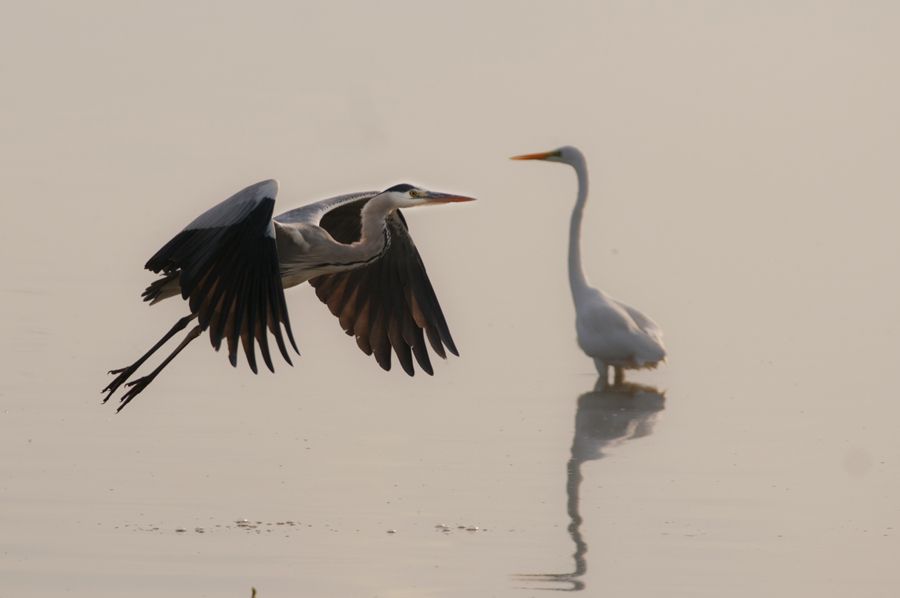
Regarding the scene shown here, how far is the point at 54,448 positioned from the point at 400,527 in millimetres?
2023

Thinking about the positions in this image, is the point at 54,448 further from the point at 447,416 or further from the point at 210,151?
the point at 210,151

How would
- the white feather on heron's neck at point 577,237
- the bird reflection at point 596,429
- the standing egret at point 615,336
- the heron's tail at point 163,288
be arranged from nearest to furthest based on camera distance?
1. the bird reflection at point 596,429
2. the heron's tail at point 163,288
3. the standing egret at point 615,336
4. the white feather on heron's neck at point 577,237

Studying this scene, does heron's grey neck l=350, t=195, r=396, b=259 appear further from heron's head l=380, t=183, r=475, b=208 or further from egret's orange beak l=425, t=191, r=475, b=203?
egret's orange beak l=425, t=191, r=475, b=203

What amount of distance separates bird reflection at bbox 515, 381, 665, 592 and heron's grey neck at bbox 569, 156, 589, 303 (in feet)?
3.25

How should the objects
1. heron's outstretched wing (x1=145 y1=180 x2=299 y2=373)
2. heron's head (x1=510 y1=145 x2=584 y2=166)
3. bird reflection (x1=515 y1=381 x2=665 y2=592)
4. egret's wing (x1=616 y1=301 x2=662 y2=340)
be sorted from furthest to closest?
heron's head (x1=510 y1=145 x2=584 y2=166) < egret's wing (x1=616 y1=301 x2=662 y2=340) < bird reflection (x1=515 y1=381 x2=665 y2=592) < heron's outstretched wing (x1=145 y1=180 x2=299 y2=373)

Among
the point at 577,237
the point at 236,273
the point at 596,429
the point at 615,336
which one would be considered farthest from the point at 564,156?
the point at 236,273

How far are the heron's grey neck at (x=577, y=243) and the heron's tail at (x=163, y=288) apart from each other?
5507mm

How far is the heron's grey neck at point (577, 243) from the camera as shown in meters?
14.1

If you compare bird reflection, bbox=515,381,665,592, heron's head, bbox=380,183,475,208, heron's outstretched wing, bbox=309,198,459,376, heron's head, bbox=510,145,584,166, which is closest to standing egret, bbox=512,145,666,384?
bird reflection, bbox=515,381,665,592

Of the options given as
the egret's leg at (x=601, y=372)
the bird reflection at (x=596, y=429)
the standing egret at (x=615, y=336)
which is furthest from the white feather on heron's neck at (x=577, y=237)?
the bird reflection at (x=596, y=429)

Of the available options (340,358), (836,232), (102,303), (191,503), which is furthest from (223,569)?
(836,232)

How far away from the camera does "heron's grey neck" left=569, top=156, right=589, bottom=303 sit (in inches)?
554

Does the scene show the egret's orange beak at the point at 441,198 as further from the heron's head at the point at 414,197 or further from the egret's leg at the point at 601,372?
the egret's leg at the point at 601,372

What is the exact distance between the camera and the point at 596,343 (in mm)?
12883
